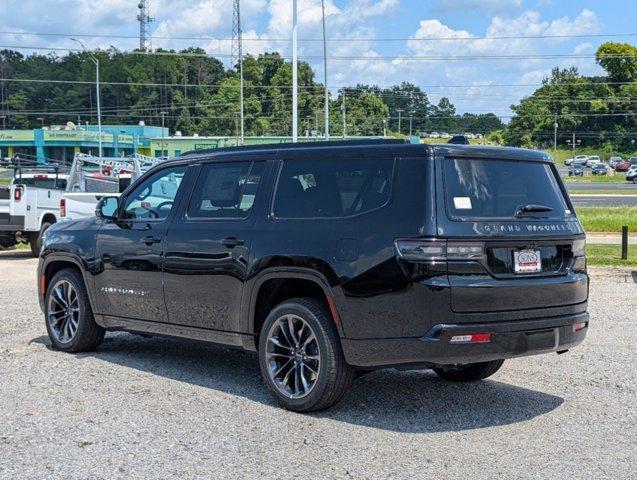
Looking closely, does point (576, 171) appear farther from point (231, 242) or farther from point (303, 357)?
point (303, 357)

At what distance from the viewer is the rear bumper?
5945mm

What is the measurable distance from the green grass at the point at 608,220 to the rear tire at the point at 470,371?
1892 cm

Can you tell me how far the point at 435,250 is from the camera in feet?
19.4

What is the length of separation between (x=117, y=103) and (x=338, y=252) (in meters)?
168

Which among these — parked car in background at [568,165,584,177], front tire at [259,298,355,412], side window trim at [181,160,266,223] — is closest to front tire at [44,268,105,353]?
side window trim at [181,160,266,223]

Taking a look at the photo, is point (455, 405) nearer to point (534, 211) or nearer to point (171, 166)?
point (534, 211)

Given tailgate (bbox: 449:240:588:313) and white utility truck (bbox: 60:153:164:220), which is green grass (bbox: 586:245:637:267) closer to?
white utility truck (bbox: 60:153:164:220)

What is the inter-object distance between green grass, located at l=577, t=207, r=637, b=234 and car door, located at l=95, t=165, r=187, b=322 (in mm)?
19599

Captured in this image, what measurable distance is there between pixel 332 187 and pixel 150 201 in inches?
93.8

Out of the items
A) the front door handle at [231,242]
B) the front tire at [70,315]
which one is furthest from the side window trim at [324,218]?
Result: the front tire at [70,315]

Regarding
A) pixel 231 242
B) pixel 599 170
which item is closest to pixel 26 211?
pixel 231 242

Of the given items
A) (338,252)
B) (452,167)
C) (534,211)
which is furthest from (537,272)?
(338,252)

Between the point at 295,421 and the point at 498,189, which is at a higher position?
the point at 498,189

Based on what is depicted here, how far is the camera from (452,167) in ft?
20.4
